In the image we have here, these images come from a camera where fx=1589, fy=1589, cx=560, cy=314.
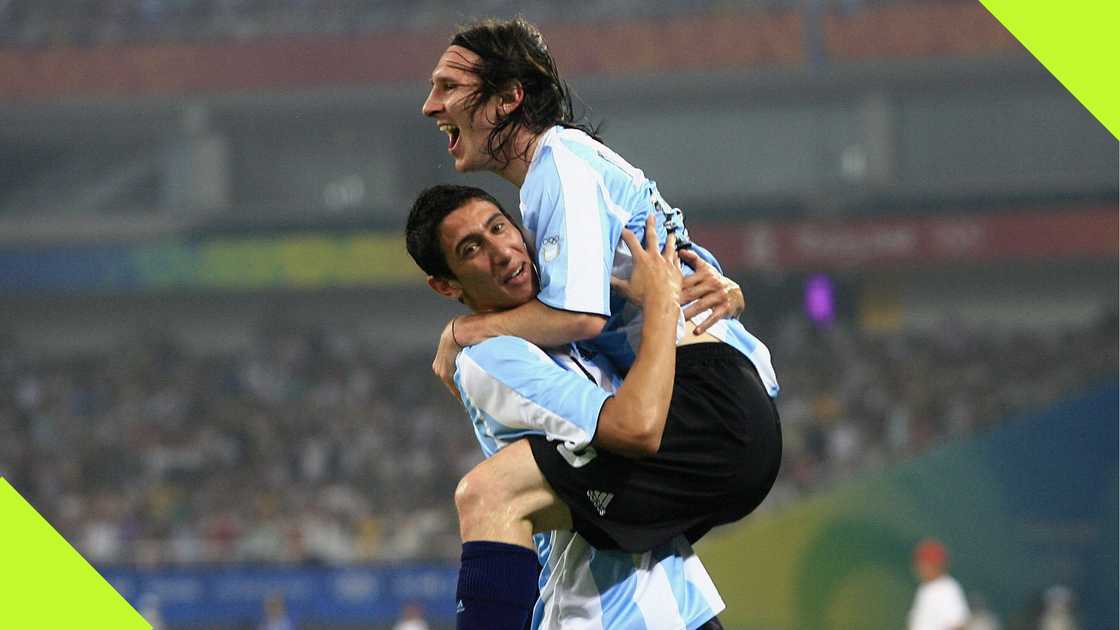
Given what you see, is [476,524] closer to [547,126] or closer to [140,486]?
[547,126]

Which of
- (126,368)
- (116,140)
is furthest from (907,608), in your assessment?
(116,140)

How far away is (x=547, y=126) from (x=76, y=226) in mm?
22699

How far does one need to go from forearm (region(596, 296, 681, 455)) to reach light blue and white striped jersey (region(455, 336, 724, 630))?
45mm

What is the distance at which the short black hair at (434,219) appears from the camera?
12.6 ft

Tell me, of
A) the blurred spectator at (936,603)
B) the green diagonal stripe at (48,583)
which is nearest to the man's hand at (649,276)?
the green diagonal stripe at (48,583)

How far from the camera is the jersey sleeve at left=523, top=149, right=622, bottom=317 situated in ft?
12.0

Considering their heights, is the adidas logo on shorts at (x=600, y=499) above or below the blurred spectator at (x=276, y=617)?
above

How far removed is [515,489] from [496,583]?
22 centimetres

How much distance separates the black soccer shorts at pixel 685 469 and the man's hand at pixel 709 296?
104 mm

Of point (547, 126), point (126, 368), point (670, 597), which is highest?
point (126, 368)

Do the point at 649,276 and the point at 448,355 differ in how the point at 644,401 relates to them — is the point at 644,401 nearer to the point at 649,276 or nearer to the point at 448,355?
the point at 649,276

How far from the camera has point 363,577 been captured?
1507 cm

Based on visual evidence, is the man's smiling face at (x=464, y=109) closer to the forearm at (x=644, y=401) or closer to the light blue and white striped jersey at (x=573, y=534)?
the light blue and white striped jersey at (x=573, y=534)

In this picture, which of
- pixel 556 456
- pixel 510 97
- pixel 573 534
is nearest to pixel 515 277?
pixel 556 456
